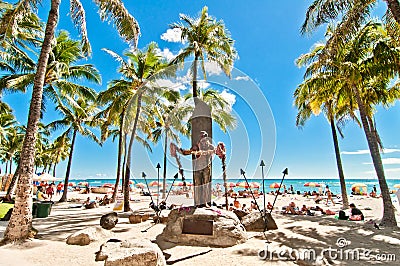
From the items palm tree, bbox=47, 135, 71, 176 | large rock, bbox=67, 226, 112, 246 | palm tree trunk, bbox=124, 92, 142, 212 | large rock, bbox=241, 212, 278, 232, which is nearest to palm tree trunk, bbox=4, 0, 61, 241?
large rock, bbox=67, 226, 112, 246

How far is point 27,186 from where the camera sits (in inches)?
284

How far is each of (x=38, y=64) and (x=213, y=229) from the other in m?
7.98

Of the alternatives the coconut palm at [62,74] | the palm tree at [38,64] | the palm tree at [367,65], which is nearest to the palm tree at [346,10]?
the palm tree at [367,65]

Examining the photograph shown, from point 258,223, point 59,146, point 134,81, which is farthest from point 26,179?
point 59,146

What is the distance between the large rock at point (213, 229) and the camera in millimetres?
7466

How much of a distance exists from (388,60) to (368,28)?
188 cm

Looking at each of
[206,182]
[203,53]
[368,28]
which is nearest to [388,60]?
[368,28]

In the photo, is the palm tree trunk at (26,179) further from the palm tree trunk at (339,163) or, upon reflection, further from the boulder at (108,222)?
the palm tree trunk at (339,163)

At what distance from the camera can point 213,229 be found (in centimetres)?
756

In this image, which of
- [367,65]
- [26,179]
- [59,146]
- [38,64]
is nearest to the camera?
[26,179]

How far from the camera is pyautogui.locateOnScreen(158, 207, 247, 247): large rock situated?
7.47m

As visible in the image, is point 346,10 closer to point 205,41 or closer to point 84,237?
point 205,41

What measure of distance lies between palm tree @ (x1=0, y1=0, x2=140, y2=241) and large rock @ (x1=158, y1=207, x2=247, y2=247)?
419 centimetres

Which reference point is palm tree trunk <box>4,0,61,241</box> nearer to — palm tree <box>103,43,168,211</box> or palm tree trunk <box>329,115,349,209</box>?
palm tree <box>103,43,168,211</box>
